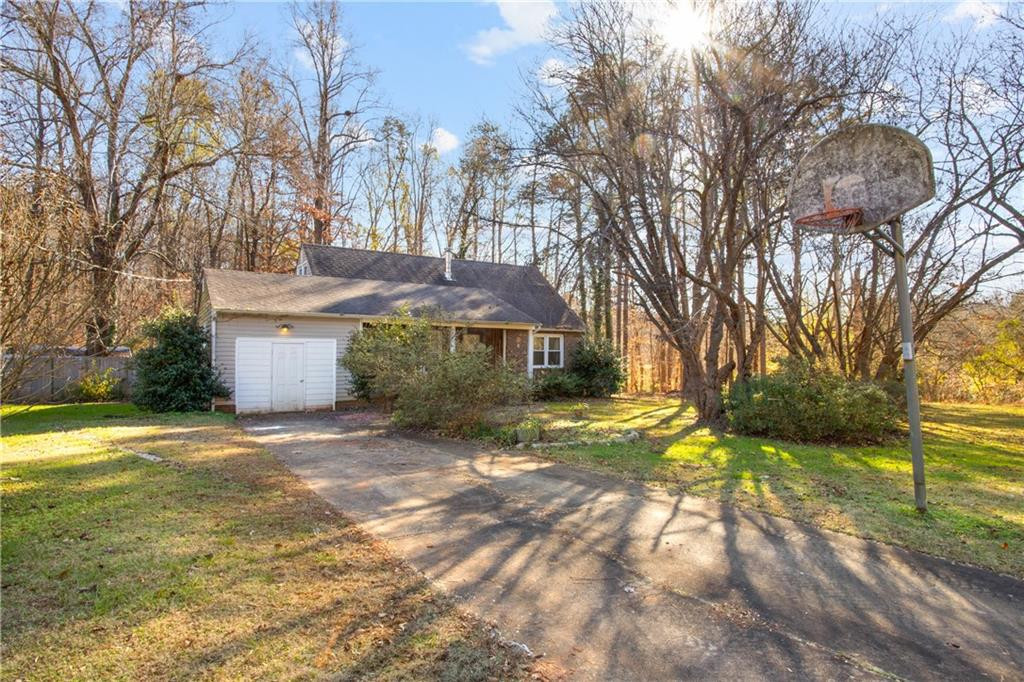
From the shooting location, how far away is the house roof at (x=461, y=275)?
20838mm

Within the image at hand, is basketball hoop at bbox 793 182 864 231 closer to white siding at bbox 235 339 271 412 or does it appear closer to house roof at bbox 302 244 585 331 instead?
white siding at bbox 235 339 271 412

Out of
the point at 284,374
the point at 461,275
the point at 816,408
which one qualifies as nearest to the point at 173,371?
the point at 284,374

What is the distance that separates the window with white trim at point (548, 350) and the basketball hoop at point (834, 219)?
47.1 ft

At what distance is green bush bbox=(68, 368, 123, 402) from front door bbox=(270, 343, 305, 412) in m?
6.85

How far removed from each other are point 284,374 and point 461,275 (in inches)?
398

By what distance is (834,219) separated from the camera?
639cm

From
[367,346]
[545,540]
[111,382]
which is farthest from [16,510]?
[111,382]

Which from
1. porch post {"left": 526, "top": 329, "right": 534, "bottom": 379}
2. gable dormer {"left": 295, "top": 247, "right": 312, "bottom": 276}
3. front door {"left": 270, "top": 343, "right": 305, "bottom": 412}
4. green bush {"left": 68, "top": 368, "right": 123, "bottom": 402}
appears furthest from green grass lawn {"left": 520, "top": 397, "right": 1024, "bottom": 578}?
green bush {"left": 68, "top": 368, "right": 123, "bottom": 402}

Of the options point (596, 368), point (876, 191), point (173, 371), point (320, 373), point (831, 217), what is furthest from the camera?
point (596, 368)

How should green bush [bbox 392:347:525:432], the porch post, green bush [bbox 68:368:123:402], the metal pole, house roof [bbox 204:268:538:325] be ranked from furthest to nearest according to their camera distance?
1. the porch post
2. green bush [bbox 68:368:123:402]
3. house roof [bbox 204:268:538:325]
4. green bush [bbox 392:347:525:432]
5. the metal pole

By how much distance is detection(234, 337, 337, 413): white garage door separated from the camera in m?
14.1

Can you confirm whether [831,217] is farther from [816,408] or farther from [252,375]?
[252,375]

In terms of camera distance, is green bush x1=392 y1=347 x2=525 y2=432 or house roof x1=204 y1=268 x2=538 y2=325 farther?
house roof x1=204 y1=268 x2=538 y2=325

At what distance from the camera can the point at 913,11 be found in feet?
37.2
